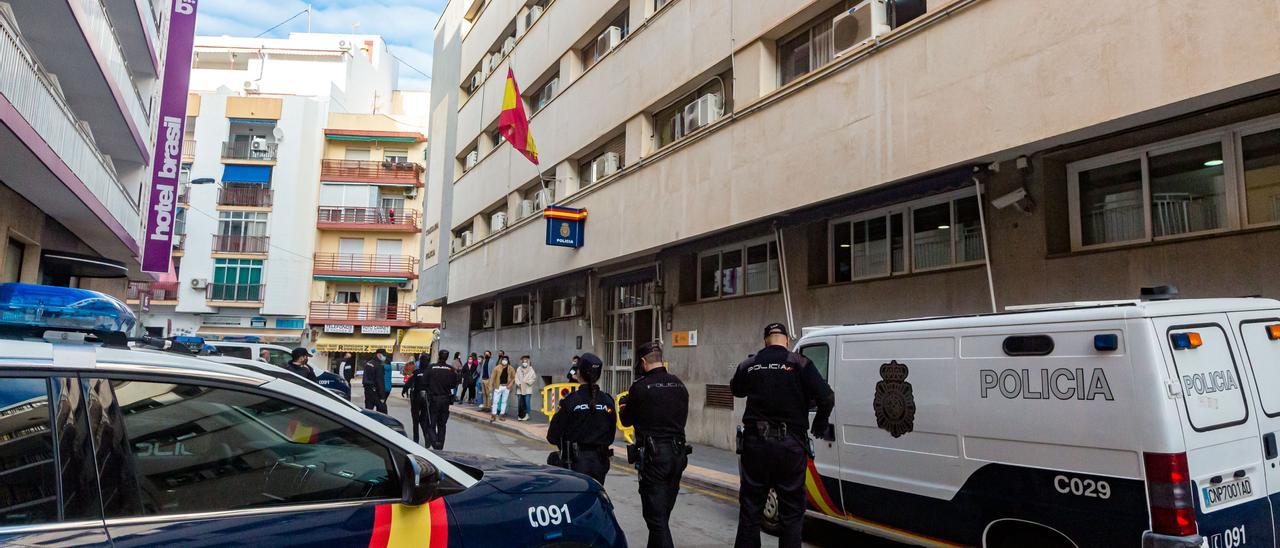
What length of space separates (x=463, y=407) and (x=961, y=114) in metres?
19.7

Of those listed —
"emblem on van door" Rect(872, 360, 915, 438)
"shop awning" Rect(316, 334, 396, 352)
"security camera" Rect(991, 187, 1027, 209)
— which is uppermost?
"security camera" Rect(991, 187, 1027, 209)

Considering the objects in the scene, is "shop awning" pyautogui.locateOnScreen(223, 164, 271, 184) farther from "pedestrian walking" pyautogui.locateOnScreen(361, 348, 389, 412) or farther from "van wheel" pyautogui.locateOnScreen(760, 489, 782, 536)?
"van wheel" pyautogui.locateOnScreen(760, 489, 782, 536)

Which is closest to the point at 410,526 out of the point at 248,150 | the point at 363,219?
the point at 363,219

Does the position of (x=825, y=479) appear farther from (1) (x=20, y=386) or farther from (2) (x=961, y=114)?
(1) (x=20, y=386)

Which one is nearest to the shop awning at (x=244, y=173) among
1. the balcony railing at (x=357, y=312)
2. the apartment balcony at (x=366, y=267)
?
the apartment balcony at (x=366, y=267)

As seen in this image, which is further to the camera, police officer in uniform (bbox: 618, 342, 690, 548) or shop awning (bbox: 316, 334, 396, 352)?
shop awning (bbox: 316, 334, 396, 352)

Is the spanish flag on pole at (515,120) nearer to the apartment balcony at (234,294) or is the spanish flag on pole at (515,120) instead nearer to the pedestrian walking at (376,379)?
the pedestrian walking at (376,379)

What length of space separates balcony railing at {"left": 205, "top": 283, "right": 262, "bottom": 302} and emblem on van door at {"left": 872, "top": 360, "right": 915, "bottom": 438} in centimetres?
5087

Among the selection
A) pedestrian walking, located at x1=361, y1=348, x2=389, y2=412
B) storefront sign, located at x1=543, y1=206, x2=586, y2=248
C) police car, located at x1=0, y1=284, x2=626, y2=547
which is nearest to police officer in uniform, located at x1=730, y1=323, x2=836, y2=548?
police car, located at x1=0, y1=284, x2=626, y2=547

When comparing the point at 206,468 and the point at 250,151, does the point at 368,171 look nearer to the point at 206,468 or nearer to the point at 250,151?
the point at 250,151

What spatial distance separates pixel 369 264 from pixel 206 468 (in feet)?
171

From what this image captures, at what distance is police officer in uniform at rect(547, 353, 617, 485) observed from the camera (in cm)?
635

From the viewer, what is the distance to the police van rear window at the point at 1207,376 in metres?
4.46

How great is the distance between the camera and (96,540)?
8.14 ft
